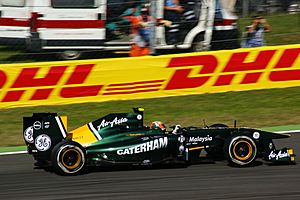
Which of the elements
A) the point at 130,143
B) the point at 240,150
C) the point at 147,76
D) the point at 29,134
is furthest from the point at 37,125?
the point at 147,76

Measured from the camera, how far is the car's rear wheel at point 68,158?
7.38m

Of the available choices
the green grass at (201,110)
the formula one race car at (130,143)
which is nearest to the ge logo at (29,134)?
the formula one race car at (130,143)

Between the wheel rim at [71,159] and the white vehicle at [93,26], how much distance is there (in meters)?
5.37

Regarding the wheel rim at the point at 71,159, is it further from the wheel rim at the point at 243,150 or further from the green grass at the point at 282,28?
the green grass at the point at 282,28

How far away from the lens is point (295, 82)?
Answer: 12.4 meters

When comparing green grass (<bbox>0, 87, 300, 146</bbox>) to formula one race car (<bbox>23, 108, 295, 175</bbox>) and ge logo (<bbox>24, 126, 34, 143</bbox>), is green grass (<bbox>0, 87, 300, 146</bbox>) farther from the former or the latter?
formula one race car (<bbox>23, 108, 295, 175</bbox>)

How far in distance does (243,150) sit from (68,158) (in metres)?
1.98

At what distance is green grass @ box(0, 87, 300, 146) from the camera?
1086 centimetres

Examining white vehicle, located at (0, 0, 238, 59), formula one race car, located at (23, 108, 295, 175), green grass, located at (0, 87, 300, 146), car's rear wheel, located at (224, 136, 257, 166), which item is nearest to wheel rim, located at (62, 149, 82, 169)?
formula one race car, located at (23, 108, 295, 175)

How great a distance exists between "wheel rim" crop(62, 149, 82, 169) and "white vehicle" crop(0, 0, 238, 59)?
5367 mm

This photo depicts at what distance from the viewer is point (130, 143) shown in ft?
24.8

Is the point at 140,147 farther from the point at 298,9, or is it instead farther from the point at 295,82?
the point at 298,9

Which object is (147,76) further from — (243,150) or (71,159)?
(71,159)

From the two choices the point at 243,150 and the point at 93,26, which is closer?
the point at 243,150
